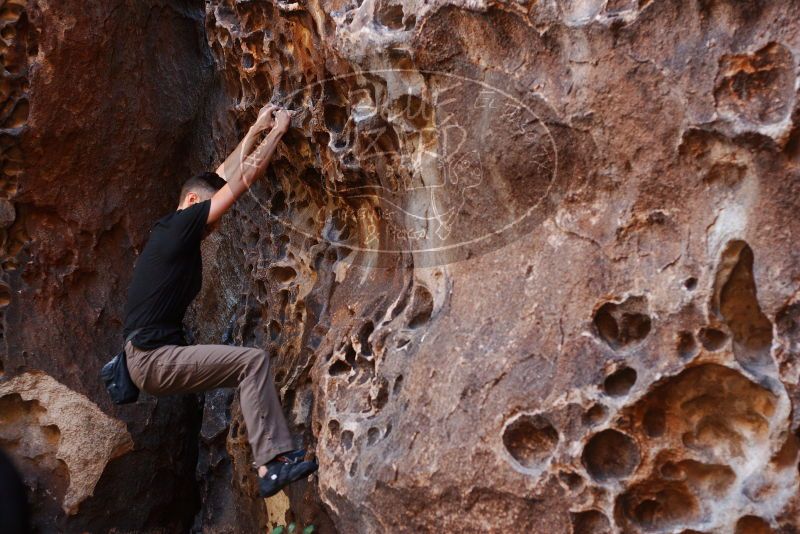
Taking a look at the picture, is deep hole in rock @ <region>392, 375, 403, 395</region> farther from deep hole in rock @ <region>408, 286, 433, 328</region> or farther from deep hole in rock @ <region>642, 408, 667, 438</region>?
deep hole in rock @ <region>642, 408, 667, 438</region>

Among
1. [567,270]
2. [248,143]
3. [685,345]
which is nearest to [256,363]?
[248,143]

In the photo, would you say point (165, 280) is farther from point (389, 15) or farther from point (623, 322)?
point (623, 322)

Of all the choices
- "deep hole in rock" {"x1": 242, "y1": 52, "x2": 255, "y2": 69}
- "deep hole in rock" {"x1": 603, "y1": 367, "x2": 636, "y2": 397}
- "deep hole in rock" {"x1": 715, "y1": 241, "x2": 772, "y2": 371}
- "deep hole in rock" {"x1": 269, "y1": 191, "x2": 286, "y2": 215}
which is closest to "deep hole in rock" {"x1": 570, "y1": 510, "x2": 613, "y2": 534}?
"deep hole in rock" {"x1": 603, "y1": 367, "x2": 636, "y2": 397}

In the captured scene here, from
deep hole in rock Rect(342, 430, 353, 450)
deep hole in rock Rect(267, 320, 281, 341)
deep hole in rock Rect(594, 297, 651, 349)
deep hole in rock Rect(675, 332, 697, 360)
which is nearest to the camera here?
deep hole in rock Rect(675, 332, 697, 360)

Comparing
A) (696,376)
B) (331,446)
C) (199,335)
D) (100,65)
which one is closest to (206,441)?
(199,335)

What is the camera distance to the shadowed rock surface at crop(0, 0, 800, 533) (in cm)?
270

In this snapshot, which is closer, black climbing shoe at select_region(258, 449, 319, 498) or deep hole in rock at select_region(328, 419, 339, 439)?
black climbing shoe at select_region(258, 449, 319, 498)

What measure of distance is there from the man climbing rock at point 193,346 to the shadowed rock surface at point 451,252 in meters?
0.22

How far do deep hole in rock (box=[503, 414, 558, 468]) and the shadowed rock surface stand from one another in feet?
0.04

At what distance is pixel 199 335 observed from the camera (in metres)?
4.92

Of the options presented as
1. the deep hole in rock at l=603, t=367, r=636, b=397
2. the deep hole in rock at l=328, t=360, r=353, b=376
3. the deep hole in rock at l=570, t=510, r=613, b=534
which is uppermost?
the deep hole in rock at l=328, t=360, r=353, b=376

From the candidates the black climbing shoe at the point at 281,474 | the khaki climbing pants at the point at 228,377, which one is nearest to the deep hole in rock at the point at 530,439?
the black climbing shoe at the point at 281,474

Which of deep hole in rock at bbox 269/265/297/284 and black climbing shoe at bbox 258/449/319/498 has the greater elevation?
deep hole in rock at bbox 269/265/297/284

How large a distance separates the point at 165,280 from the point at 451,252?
1128mm
